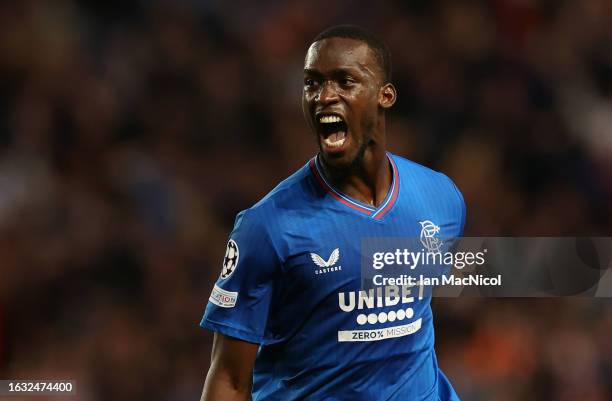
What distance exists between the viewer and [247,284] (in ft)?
8.63

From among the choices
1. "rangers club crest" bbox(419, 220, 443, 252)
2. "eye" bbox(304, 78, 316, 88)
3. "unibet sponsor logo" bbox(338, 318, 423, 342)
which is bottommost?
"unibet sponsor logo" bbox(338, 318, 423, 342)

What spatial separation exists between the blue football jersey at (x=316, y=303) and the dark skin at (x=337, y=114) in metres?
0.05

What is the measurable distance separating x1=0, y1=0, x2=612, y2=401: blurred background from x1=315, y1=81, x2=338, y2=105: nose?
2578mm

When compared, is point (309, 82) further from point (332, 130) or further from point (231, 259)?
point (231, 259)

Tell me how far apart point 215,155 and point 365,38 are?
2.96 metres

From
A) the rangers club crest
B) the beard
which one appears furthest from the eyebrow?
the rangers club crest

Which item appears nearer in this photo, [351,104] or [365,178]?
[351,104]

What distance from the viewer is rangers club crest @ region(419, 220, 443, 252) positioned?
9.70 ft

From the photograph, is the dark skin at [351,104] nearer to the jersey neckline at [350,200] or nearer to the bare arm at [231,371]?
the jersey neckline at [350,200]

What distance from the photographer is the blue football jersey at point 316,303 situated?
8.66ft

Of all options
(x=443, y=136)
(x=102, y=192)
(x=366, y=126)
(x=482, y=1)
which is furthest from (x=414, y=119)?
(x=366, y=126)

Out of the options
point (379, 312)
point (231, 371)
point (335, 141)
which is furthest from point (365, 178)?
point (231, 371)

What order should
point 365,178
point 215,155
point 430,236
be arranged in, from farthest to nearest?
point 215,155 → point 430,236 → point 365,178

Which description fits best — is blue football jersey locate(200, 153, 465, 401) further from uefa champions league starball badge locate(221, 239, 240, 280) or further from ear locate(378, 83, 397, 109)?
ear locate(378, 83, 397, 109)
